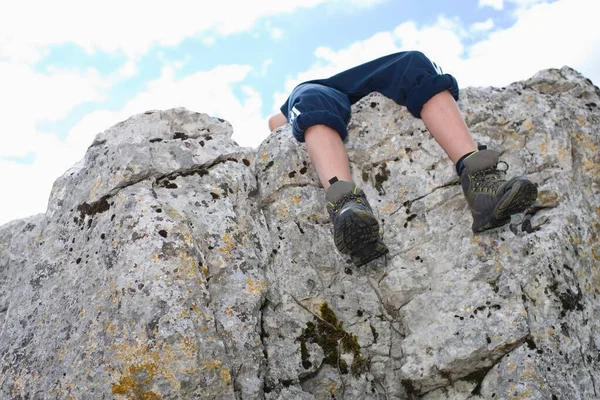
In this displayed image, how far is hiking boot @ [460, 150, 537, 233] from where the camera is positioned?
3.81 m

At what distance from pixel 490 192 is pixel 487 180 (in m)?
0.18

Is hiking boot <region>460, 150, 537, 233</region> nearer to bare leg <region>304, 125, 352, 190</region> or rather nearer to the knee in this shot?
bare leg <region>304, 125, 352, 190</region>

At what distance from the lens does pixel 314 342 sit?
4.01m

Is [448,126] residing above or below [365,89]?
below

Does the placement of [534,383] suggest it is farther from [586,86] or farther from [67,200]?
[67,200]

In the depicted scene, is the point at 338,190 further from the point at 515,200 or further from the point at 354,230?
the point at 515,200

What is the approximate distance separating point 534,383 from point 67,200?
4072mm

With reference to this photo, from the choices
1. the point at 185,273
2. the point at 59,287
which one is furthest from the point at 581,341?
the point at 59,287

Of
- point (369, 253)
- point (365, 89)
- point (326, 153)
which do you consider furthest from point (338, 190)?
point (365, 89)

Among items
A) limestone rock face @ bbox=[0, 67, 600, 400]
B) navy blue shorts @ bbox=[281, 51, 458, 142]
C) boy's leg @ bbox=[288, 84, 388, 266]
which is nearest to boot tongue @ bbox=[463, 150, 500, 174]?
limestone rock face @ bbox=[0, 67, 600, 400]

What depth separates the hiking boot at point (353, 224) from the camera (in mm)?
3893

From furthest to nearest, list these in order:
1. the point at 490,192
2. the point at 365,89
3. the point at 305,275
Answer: the point at 365,89
the point at 305,275
the point at 490,192

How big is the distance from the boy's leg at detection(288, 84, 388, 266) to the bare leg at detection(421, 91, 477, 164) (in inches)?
31.7

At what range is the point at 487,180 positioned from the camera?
4.18 meters
